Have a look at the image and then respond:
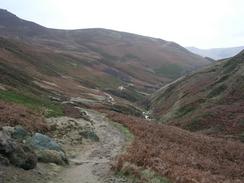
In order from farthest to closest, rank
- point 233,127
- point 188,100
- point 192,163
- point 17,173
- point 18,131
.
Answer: point 188,100, point 233,127, point 192,163, point 18,131, point 17,173

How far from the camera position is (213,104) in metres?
72.3

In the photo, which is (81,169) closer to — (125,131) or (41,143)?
(41,143)

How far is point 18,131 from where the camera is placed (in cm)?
2603

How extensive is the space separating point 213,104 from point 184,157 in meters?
44.5

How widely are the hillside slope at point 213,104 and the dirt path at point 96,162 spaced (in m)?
25.9

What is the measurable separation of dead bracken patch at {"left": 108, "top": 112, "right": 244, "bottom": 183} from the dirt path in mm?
1094

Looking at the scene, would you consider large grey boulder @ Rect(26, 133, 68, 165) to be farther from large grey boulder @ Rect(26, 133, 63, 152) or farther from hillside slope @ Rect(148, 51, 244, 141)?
hillside slope @ Rect(148, 51, 244, 141)

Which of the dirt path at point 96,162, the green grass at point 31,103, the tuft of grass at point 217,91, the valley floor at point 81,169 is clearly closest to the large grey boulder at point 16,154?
the valley floor at point 81,169

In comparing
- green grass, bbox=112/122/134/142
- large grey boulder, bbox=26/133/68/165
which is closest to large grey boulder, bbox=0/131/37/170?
large grey boulder, bbox=26/133/68/165

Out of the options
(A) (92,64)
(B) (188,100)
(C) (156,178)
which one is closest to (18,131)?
(C) (156,178)

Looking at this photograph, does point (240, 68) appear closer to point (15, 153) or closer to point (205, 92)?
point (205, 92)

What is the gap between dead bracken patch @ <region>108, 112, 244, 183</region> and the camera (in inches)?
876

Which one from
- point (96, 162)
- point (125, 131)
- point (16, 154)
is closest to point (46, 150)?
point (96, 162)

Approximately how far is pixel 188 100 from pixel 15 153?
6399cm
